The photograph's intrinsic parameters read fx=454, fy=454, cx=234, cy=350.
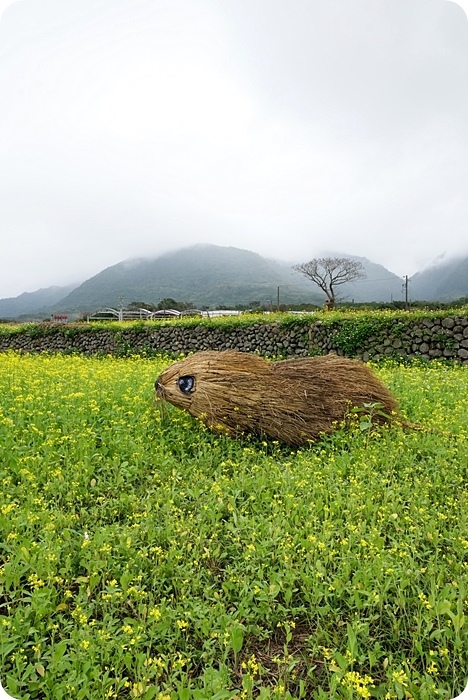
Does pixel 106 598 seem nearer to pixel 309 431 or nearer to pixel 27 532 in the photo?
pixel 27 532

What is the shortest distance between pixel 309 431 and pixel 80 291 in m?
157

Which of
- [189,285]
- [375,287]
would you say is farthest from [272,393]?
[375,287]

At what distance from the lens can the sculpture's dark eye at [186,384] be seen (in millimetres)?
4848

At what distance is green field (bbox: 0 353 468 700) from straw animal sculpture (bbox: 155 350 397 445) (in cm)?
32

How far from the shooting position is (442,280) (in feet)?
377

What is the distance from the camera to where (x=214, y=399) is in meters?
4.67

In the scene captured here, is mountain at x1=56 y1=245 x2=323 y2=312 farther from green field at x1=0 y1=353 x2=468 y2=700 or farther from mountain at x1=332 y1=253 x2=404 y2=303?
green field at x1=0 y1=353 x2=468 y2=700

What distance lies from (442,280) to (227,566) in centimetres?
12558

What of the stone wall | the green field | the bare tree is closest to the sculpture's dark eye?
the green field

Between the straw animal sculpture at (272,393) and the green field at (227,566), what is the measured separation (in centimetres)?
32

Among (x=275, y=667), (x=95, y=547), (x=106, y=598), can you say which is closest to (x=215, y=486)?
(x=95, y=547)

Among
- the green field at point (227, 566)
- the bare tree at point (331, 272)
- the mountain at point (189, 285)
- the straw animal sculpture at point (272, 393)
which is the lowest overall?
the green field at point (227, 566)

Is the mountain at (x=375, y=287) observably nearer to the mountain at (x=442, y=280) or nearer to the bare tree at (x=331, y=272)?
the mountain at (x=442, y=280)

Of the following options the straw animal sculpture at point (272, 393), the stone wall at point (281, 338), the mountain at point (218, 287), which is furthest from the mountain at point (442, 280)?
the straw animal sculpture at point (272, 393)
